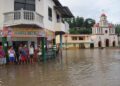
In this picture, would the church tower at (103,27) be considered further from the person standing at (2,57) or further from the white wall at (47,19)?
the person standing at (2,57)

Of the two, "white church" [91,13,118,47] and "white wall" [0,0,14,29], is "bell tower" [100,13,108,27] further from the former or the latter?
"white wall" [0,0,14,29]

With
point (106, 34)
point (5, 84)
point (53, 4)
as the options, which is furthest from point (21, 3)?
point (106, 34)

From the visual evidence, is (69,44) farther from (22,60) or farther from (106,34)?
(22,60)

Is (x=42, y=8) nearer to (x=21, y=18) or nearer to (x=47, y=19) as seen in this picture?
(x=47, y=19)

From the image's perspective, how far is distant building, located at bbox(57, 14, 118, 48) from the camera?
294 ft

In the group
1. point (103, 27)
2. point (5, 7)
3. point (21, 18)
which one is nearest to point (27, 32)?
point (21, 18)

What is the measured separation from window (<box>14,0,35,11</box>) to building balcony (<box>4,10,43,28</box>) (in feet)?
4.22

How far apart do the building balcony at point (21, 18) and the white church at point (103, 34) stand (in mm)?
71541

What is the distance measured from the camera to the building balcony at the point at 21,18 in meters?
21.4

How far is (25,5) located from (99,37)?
72.2 metres

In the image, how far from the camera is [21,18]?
70.0 feet

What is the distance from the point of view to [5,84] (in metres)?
12.1

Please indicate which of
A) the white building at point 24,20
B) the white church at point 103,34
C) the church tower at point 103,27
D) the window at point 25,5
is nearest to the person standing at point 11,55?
the white building at point 24,20

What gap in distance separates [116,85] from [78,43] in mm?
78410
